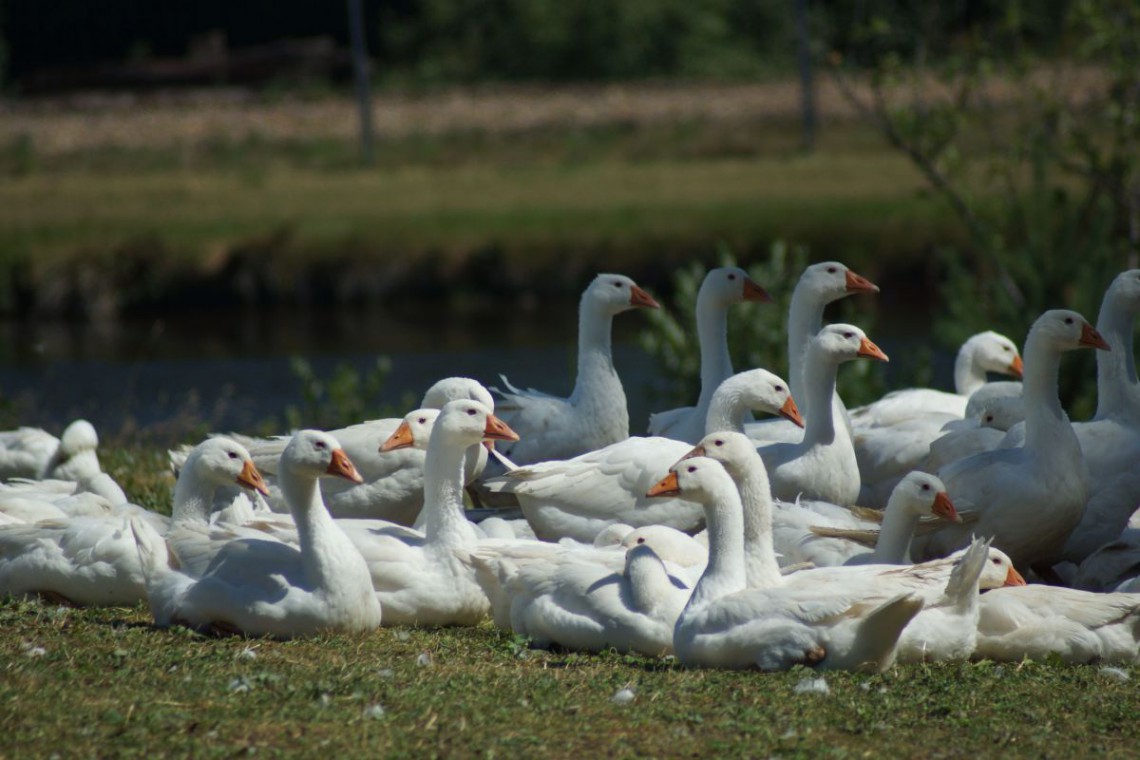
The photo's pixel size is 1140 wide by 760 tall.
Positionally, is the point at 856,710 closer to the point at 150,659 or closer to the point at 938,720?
the point at 938,720

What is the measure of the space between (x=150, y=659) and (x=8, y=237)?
18957mm

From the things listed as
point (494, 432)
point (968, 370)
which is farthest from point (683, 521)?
point (968, 370)

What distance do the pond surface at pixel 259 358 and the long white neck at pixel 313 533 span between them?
7.14 meters

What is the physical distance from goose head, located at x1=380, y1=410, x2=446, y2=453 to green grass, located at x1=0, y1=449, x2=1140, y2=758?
70.1 inches

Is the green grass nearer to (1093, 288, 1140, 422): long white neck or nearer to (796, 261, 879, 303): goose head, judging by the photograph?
(1093, 288, 1140, 422): long white neck

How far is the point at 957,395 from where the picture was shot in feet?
37.0

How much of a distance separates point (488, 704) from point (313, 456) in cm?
186

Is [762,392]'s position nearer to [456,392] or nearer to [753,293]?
[753,293]

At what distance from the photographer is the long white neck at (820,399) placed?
8750mm

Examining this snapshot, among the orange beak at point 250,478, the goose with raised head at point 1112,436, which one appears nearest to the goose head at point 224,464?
the orange beak at point 250,478

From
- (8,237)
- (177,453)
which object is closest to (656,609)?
(177,453)

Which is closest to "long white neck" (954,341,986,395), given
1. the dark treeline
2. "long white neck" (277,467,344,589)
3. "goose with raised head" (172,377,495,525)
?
"goose with raised head" (172,377,495,525)

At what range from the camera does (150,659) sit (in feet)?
20.5

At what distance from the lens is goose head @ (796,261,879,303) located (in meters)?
9.91
